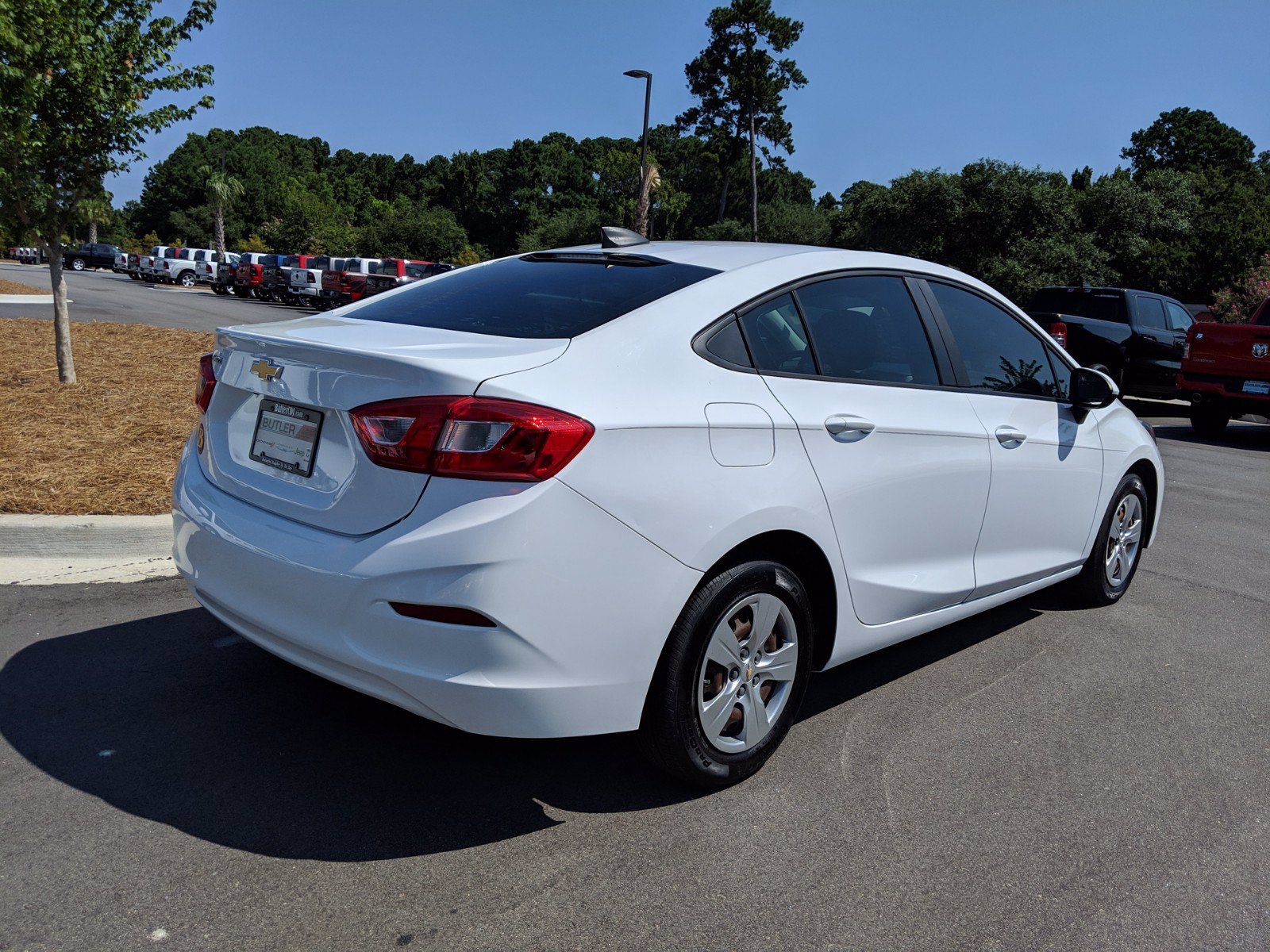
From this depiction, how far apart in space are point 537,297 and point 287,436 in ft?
3.16

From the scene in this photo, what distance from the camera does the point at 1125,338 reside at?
50.9 feet

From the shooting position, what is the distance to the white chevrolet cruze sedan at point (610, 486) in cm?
262

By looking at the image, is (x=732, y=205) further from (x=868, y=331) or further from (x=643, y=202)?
(x=868, y=331)

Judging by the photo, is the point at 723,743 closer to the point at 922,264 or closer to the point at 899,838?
the point at 899,838

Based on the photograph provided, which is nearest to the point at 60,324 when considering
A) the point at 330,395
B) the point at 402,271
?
the point at 330,395

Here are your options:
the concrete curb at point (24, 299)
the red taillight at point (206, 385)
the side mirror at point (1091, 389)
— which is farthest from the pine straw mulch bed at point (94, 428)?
the concrete curb at point (24, 299)

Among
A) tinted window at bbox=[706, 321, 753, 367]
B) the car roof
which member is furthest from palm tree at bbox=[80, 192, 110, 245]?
tinted window at bbox=[706, 321, 753, 367]

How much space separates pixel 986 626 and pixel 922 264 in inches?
74.5

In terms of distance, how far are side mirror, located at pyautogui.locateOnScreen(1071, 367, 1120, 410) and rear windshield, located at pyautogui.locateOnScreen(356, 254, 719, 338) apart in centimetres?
216

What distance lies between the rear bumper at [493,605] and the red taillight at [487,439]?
4cm

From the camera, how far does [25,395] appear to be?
29.4 feet

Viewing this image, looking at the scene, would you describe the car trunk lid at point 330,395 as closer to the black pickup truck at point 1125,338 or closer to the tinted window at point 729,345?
the tinted window at point 729,345

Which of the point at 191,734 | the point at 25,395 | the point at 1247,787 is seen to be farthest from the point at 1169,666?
the point at 25,395

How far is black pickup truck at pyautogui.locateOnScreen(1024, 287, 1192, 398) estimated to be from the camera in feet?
50.9
